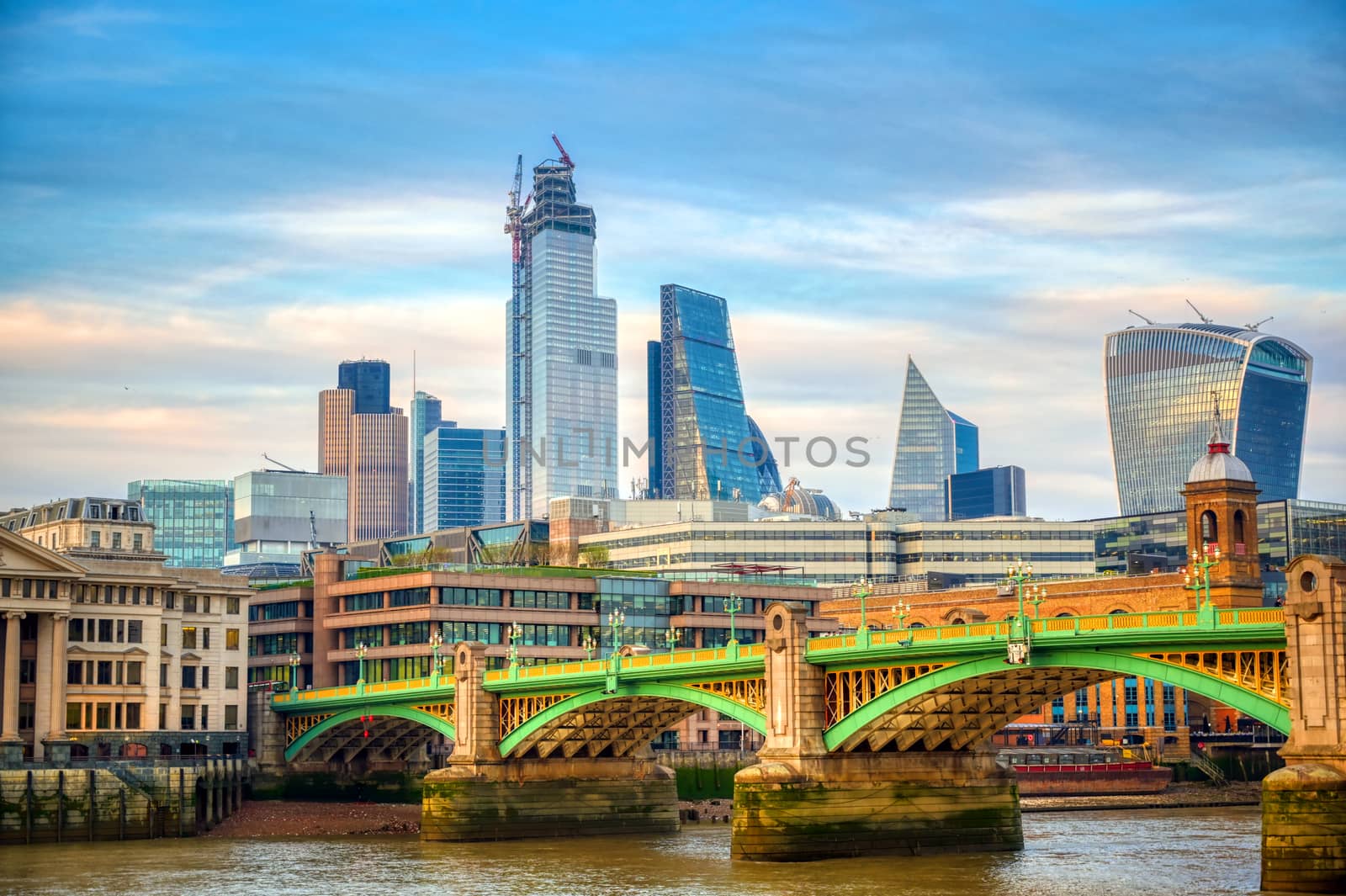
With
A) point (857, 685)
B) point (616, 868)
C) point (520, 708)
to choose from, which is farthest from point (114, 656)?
point (857, 685)

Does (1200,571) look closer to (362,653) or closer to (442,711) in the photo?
(442,711)

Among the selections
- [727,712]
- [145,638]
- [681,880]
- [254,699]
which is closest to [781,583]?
[254,699]

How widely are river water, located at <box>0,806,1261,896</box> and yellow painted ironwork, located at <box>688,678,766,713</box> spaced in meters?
8.33

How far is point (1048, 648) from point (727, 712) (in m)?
23.0

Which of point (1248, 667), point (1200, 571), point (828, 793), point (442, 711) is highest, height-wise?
point (1200, 571)

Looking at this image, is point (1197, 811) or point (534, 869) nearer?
point (534, 869)

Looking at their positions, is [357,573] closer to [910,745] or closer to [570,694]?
[570,694]

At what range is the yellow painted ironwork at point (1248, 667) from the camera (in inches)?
3189

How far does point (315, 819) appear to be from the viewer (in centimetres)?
13750

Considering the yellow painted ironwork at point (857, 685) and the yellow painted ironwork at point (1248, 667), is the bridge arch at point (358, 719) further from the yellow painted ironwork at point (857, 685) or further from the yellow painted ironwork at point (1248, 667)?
the yellow painted ironwork at point (1248, 667)

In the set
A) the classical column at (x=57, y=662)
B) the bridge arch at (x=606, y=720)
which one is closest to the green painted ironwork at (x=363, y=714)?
the bridge arch at (x=606, y=720)

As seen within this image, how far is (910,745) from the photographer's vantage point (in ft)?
336

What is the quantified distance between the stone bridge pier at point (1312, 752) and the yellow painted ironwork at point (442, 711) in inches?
2624

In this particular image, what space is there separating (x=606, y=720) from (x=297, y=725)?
4300 cm
